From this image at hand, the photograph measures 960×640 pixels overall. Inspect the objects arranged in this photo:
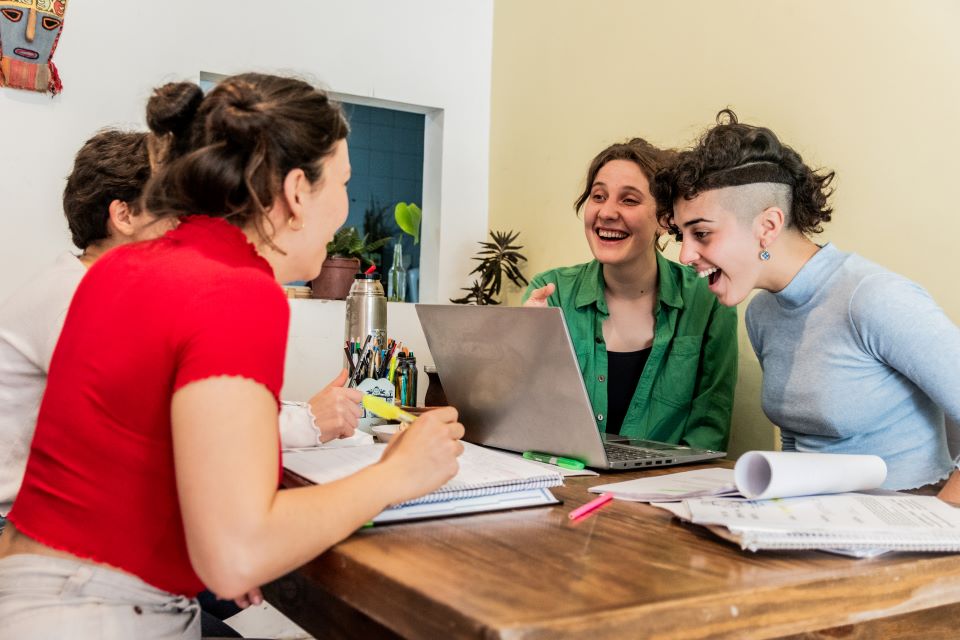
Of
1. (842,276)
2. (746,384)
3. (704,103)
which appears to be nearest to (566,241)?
(704,103)

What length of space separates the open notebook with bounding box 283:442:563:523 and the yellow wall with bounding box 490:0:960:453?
3.96 ft

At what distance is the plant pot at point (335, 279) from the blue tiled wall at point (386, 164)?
1778 millimetres

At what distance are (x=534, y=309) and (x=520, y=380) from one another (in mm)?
186

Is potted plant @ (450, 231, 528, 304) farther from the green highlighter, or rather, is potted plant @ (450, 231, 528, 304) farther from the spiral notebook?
the spiral notebook

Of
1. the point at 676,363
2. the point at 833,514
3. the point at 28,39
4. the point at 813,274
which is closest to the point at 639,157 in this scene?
the point at 676,363

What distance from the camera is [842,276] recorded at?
161cm

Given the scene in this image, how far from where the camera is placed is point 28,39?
2895mm

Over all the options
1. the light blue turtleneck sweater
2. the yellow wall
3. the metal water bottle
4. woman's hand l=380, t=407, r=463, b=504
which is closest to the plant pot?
the yellow wall

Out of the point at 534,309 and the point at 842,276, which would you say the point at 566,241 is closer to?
the point at 842,276

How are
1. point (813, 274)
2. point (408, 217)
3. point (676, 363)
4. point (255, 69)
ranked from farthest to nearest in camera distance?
point (408, 217) < point (255, 69) < point (676, 363) < point (813, 274)

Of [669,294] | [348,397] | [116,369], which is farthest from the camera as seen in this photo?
[669,294]

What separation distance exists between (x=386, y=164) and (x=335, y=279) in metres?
2.15

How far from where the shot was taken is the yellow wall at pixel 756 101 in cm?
197

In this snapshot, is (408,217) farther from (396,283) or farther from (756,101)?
(756,101)
